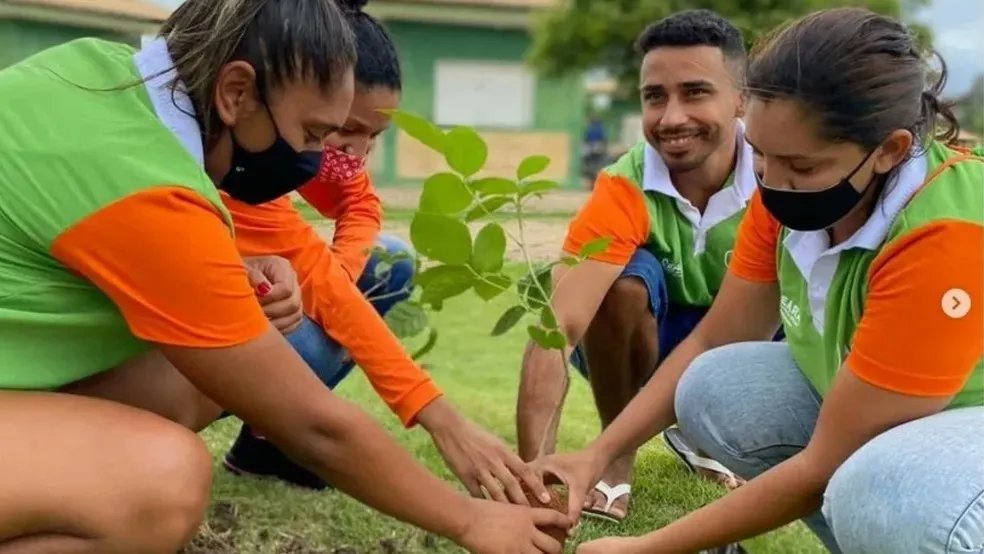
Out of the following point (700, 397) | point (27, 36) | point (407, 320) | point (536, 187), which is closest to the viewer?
point (536, 187)

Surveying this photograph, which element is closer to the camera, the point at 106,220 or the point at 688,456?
the point at 106,220

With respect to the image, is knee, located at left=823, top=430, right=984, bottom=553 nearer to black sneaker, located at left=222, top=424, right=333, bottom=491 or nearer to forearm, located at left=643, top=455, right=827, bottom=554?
forearm, located at left=643, top=455, right=827, bottom=554

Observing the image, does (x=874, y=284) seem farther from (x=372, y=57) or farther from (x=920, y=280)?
(x=372, y=57)

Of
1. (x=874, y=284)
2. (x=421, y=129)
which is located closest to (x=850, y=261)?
(x=874, y=284)

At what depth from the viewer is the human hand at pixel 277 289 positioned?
Answer: 209cm

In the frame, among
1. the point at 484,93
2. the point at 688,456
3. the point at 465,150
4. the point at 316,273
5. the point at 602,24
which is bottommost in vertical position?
the point at 484,93

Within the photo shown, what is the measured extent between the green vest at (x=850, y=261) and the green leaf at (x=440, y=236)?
0.57m

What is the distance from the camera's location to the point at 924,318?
1.59m

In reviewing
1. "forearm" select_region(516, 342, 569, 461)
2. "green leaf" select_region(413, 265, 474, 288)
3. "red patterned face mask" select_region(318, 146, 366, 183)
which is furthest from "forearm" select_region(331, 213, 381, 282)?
"green leaf" select_region(413, 265, 474, 288)

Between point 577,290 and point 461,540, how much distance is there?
0.86 m

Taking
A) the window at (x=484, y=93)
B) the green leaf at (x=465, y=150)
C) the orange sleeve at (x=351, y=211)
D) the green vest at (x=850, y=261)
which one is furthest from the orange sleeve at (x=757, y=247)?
the window at (x=484, y=93)

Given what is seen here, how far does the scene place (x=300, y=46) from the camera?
1.63 m

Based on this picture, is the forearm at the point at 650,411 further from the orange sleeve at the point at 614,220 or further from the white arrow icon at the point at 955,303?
the white arrow icon at the point at 955,303

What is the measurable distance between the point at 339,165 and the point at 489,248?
3.42ft
